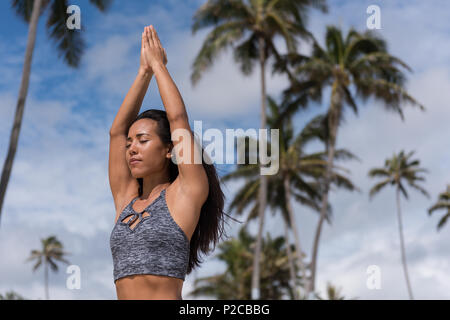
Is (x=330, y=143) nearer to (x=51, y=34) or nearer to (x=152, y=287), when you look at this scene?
(x=51, y=34)

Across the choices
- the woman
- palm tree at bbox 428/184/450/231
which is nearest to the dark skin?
the woman

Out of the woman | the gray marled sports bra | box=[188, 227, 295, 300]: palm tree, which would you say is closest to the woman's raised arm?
the woman

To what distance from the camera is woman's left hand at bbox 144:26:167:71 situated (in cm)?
238

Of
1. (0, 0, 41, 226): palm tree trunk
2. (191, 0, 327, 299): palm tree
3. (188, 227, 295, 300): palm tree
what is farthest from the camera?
(188, 227, 295, 300): palm tree

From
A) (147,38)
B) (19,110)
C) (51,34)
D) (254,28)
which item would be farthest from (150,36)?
(254,28)

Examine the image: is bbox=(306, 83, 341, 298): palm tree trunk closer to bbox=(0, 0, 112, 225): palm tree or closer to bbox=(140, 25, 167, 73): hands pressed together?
bbox=(0, 0, 112, 225): palm tree

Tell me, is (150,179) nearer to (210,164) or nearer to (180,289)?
(210,164)

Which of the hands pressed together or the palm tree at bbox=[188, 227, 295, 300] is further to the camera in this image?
the palm tree at bbox=[188, 227, 295, 300]

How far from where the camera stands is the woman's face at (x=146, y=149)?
2.28 m

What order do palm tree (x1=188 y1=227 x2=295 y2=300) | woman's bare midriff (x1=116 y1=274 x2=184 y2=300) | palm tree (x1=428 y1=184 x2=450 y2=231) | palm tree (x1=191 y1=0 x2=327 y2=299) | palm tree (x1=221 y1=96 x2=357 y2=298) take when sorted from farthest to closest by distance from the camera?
1. palm tree (x1=428 y1=184 x2=450 y2=231)
2. palm tree (x1=188 y1=227 x2=295 y2=300)
3. palm tree (x1=221 y1=96 x2=357 y2=298)
4. palm tree (x1=191 y1=0 x2=327 y2=299)
5. woman's bare midriff (x1=116 y1=274 x2=184 y2=300)

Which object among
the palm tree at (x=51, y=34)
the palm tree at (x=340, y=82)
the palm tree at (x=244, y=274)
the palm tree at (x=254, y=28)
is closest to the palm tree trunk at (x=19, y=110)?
the palm tree at (x=51, y=34)

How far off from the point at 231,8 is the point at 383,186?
2453cm

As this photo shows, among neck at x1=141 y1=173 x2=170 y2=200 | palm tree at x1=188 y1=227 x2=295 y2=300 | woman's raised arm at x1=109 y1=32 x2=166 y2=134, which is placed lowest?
neck at x1=141 y1=173 x2=170 y2=200

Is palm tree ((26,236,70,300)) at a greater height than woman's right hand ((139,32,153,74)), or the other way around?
palm tree ((26,236,70,300))
